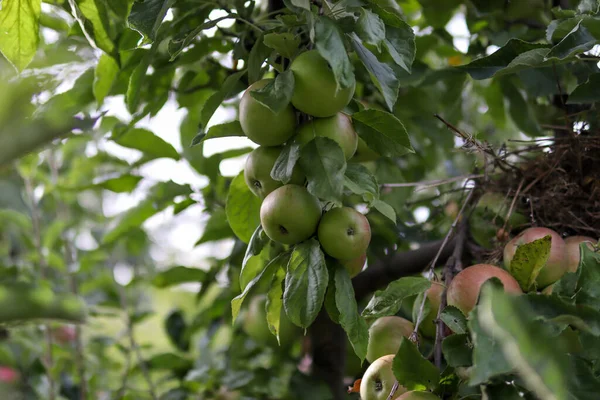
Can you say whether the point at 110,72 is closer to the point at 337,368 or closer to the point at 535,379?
the point at 337,368

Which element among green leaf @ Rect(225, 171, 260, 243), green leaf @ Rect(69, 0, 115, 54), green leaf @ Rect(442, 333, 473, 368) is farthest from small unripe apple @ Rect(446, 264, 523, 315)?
green leaf @ Rect(69, 0, 115, 54)

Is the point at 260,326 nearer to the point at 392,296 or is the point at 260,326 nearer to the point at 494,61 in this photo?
the point at 392,296

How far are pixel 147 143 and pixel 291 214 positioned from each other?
674 mm

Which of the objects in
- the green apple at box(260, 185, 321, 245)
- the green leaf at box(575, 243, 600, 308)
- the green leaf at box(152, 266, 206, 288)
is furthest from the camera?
the green leaf at box(152, 266, 206, 288)

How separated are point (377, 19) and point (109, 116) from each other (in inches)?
37.1

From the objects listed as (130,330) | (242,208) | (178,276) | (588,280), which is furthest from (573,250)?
(130,330)

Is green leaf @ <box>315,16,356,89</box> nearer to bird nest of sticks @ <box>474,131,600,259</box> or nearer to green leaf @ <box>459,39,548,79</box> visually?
green leaf @ <box>459,39,548,79</box>

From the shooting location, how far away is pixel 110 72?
106cm

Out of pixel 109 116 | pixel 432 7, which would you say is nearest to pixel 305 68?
pixel 432 7

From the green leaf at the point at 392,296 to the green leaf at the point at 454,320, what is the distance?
0.21 ft

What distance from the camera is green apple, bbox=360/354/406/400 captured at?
76 cm

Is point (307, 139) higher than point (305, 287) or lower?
higher

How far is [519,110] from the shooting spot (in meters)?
1.35

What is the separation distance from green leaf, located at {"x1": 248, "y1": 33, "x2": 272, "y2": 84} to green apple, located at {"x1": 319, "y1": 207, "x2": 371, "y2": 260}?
0.23m
